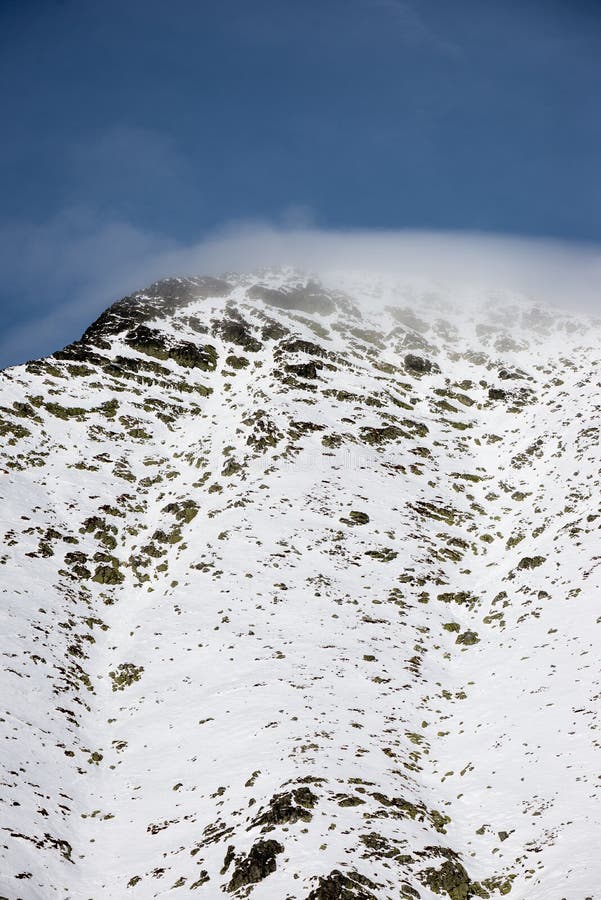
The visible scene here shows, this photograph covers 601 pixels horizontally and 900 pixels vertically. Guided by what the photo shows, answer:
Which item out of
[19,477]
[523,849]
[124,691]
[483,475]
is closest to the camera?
[523,849]

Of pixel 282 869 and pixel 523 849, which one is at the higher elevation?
pixel 523 849

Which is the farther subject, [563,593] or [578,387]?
[578,387]

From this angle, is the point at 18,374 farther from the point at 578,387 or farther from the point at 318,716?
the point at 578,387

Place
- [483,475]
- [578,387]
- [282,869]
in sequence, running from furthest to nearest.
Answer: [578,387], [483,475], [282,869]

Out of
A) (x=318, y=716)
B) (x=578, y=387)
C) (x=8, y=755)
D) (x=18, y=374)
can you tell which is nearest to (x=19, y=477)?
(x=18, y=374)

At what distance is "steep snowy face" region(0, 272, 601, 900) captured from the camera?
25.2 metres

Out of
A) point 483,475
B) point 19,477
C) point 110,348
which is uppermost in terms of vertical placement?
point 110,348

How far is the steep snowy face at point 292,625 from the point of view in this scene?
25.2 metres

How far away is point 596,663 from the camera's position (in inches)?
1399

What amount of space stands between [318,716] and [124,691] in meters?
12.8

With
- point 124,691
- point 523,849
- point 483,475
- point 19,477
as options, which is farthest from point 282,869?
point 483,475

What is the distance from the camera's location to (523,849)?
24.7 metres

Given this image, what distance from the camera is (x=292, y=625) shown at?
43906mm

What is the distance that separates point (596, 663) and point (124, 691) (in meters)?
26.2
